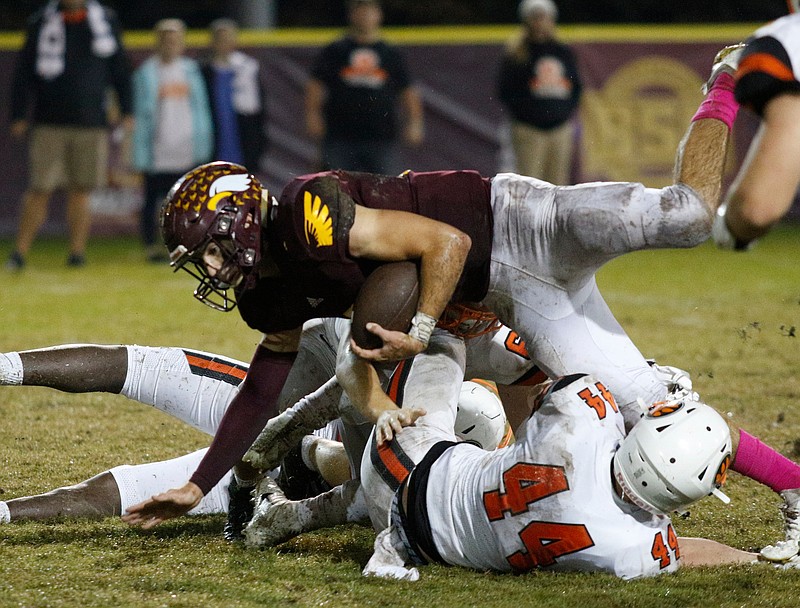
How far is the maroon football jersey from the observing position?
3.06m

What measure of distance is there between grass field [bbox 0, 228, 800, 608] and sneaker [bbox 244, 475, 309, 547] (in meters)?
0.04

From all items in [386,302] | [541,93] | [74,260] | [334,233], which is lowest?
[74,260]

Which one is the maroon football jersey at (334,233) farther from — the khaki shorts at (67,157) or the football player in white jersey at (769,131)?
the khaki shorts at (67,157)

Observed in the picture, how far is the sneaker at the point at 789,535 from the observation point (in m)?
3.04

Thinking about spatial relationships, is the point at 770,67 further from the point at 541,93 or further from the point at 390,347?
the point at 541,93

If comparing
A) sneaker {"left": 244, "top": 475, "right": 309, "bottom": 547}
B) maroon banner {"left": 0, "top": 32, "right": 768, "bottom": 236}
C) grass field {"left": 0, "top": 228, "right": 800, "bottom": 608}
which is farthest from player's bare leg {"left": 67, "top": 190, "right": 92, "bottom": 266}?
sneaker {"left": 244, "top": 475, "right": 309, "bottom": 547}

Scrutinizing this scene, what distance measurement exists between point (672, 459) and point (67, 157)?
7210 millimetres

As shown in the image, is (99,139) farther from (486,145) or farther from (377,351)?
(377,351)

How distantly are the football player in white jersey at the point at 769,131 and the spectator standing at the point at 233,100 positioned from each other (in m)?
7.29

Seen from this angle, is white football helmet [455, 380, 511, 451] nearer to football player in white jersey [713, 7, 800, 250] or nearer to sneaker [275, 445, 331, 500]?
sneaker [275, 445, 331, 500]

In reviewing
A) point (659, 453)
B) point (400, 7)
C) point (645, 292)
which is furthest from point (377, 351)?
point (400, 7)

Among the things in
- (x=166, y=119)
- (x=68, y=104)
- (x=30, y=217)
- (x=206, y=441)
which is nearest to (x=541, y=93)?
(x=166, y=119)

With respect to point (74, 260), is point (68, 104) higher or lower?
higher

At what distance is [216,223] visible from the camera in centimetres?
302
